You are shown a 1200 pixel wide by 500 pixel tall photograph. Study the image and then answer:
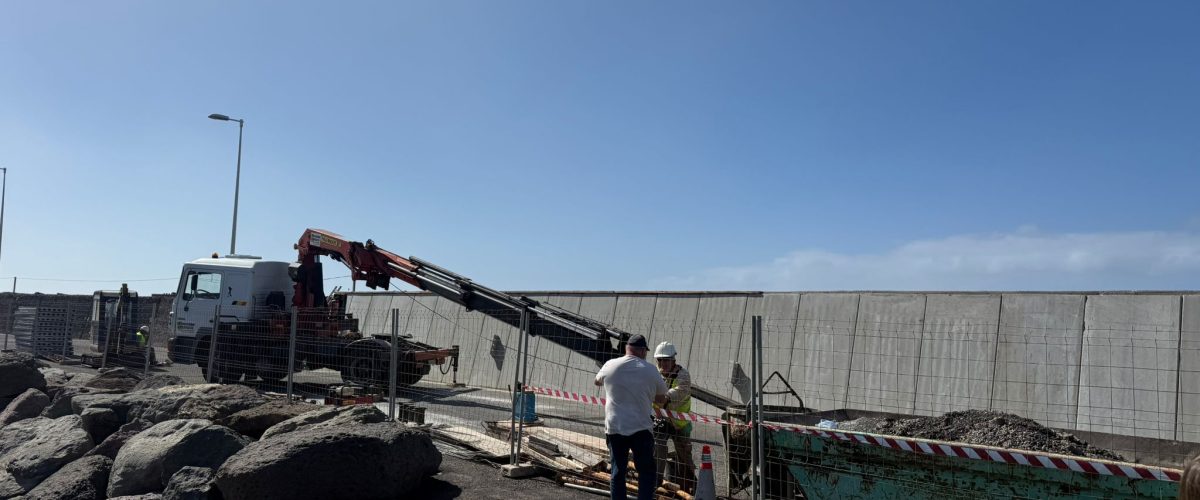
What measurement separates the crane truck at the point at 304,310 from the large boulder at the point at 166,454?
17.5 feet

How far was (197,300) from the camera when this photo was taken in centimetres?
1683

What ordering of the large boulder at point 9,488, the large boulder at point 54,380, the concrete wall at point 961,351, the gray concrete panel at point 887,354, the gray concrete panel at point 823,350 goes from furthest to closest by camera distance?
the large boulder at point 54,380 → the gray concrete panel at point 823,350 → the gray concrete panel at point 887,354 → the concrete wall at point 961,351 → the large boulder at point 9,488

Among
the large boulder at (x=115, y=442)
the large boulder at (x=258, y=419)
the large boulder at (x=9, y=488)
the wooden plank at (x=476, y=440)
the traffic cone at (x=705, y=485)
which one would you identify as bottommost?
the large boulder at (x=9, y=488)

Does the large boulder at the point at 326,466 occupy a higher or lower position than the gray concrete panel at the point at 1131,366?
lower

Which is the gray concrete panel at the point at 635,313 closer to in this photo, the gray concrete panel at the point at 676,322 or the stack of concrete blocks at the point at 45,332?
the gray concrete panel at the point at 676,322

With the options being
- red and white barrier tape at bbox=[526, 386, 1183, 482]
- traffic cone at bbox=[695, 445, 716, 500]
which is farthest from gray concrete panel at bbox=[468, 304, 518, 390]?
red and white barrier tape at bbox=[526, 386, 1183, 482]

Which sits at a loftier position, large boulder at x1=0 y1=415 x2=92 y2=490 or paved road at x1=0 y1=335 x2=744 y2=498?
paved road at x1=0 y1=335 x2=744 y2=498

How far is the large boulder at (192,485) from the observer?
23.1ft

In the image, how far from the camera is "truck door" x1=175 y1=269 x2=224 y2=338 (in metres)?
16.7

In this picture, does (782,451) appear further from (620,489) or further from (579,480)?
(579,480)

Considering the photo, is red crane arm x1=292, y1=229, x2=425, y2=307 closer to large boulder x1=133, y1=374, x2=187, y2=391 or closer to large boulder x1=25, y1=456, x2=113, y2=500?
large boulder x1=133, y1=374, x2=187, y2=391

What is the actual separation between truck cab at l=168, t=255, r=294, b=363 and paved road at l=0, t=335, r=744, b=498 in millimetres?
1129

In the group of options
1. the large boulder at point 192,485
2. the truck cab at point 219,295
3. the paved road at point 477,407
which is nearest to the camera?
the large boulder at point 192,485

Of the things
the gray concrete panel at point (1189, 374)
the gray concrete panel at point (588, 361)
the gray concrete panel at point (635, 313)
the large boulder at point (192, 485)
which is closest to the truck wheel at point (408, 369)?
the gray concrete panel at point (588, 361)
